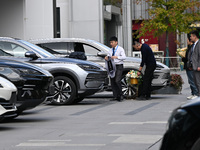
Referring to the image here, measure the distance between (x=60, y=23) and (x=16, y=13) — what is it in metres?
7.53

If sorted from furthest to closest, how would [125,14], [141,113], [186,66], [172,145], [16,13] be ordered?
[125,14] → [16,13] → [186,66] → [141,113] → [172,145]

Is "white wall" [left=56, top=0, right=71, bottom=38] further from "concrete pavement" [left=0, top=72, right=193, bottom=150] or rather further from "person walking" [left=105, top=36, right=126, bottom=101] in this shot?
"concrete pavement" [left=0, top=72, right=193, bottom=150]

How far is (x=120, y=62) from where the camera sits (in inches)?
620

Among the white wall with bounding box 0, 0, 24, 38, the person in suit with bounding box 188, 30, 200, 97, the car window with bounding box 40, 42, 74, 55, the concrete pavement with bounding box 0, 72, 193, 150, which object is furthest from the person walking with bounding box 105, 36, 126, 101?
the white wall with bounding box 0, 0, 24, 38

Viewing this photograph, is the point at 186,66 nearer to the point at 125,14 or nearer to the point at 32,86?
the point at 32,86

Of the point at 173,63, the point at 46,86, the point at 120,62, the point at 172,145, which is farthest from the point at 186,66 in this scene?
the point at 173,63

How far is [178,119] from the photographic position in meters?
4.19

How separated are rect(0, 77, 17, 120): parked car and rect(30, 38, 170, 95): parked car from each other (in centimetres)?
693

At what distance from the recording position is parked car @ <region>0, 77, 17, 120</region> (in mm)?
9320

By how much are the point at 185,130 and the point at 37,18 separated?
22.5 metres

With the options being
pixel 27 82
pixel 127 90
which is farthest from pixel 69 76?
pixel 27 82

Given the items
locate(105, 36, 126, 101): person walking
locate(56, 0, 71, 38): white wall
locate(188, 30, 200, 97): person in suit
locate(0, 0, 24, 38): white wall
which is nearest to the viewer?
locate(188, 30, 200, 97): person in suit

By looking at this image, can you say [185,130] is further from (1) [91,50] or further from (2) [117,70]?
(1) [91,50]

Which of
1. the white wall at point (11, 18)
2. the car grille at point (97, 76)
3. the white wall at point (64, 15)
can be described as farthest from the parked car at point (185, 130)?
the white wall at point (64, 15)
